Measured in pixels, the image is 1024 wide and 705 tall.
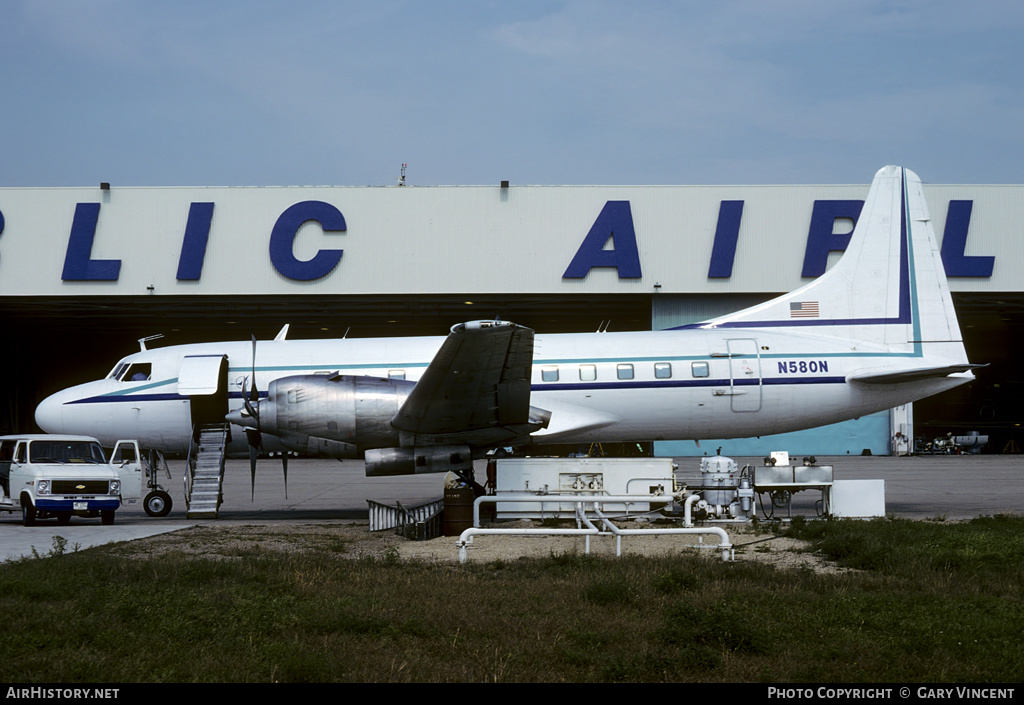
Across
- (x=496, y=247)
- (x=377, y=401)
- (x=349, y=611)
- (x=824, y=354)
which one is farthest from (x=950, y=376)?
(x=496, y=247)

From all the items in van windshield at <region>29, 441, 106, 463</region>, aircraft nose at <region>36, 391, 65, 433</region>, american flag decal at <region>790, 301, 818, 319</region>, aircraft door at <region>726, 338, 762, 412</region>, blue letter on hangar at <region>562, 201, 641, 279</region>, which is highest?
blue letter on hangar at <region>562, 201, 641, 279</region>

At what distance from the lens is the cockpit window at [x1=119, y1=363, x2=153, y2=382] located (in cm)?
2053

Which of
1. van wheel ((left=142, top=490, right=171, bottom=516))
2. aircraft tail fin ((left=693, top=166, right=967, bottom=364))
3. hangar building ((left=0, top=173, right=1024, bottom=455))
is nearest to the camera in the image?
van wheel ((left=142, top=490, right=171, bottom=516))

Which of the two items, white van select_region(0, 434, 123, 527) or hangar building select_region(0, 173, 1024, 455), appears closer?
white van select_region(0, 434, 123, 527)

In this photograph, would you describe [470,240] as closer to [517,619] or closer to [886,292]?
[886,292]

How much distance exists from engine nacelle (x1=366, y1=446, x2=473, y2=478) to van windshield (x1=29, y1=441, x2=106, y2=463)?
20.3 ft

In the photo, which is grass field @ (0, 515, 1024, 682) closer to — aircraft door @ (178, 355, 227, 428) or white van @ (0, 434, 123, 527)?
white van @ (0, 434, 123, 527)

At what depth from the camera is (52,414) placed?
68.0ft

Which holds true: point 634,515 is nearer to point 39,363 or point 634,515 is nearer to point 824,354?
point 824,354

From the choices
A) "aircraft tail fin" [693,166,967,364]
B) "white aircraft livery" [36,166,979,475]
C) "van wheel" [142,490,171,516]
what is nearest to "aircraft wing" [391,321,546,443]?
"white aircraft livery" [36,166,979,475]

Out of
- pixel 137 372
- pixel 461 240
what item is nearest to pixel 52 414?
pixel 137 372

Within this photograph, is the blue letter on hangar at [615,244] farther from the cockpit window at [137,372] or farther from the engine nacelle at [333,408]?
the engine nacelle at [333,408]

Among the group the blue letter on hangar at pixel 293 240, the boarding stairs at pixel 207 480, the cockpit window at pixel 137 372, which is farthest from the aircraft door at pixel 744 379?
the blue letter on hangar at pixel 293 240

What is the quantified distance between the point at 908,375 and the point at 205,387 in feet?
50.5
